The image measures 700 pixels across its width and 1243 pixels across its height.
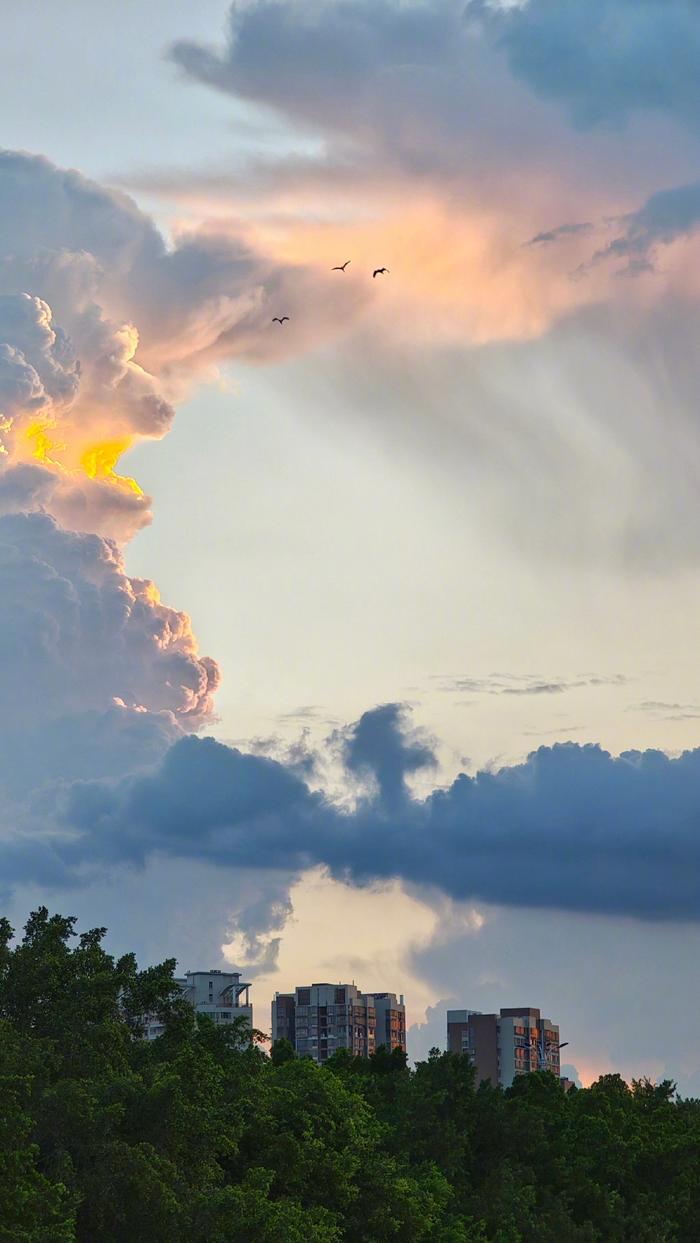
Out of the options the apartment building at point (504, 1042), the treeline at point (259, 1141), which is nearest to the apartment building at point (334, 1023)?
the apartment building at point (504, 1042)

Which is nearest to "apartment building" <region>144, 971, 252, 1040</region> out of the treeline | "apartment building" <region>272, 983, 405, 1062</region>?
"apartment building" <region>272, 983, 405, 1062</region>

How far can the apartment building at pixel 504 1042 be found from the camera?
188 meters

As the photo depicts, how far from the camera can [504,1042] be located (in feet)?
624

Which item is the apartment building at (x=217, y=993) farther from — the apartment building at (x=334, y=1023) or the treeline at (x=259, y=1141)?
the treeline at (x=259, y=1141)

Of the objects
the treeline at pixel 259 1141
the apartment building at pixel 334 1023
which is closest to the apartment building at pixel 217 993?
the apartment building at pixel 334 1023

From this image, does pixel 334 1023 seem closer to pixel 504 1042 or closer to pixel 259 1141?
pixel 504 1042

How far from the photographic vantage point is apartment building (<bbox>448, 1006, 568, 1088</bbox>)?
616 feet

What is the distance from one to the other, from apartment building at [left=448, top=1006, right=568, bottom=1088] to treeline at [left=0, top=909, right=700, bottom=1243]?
98.9m

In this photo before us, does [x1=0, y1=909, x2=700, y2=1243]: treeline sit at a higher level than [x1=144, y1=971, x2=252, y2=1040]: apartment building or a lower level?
lower

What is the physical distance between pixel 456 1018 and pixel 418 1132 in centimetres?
12473

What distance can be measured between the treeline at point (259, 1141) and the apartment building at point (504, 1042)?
9887 centimetres

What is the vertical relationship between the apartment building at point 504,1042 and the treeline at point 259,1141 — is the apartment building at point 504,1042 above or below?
above

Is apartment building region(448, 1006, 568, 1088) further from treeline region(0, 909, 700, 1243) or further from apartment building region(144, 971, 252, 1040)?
treeline region(0, 909, 700, 1243)

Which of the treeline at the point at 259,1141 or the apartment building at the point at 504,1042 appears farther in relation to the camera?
the apartment building at the point at 504,1042
